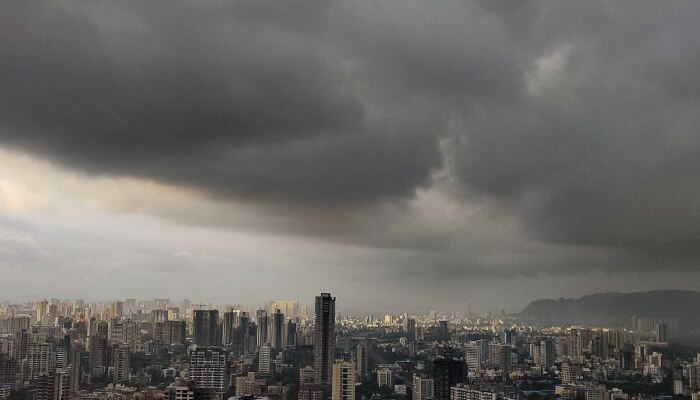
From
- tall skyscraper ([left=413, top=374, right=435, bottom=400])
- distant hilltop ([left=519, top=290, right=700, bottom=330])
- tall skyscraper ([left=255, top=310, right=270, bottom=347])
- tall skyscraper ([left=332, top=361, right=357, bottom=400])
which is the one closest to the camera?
distant hilltop ([left=519, top=290, right=700, bottom=330])

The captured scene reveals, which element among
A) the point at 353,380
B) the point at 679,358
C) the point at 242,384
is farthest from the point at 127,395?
the point at 679,358

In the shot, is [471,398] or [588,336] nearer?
[471,398]

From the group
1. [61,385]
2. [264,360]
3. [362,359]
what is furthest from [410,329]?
[61,385]

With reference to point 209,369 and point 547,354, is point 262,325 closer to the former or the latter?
point 209,369

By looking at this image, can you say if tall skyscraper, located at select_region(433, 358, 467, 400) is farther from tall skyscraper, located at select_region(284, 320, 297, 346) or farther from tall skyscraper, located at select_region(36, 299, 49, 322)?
tall skyscraper, located at select_region(36, 299, 49, 322)

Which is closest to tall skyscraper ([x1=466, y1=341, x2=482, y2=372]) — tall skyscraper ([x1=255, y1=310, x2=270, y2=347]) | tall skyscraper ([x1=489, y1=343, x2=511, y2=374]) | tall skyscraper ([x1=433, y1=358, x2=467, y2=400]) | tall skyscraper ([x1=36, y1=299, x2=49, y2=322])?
tall skyscraper ([x1=489, y1=343, x2=511, y2=374])

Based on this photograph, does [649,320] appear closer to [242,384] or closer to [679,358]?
[679,358]

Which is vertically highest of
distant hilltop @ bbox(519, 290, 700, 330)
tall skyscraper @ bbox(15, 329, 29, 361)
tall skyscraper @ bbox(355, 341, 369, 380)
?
distant hilltop @ bbox(519, 290, 700, 330)
